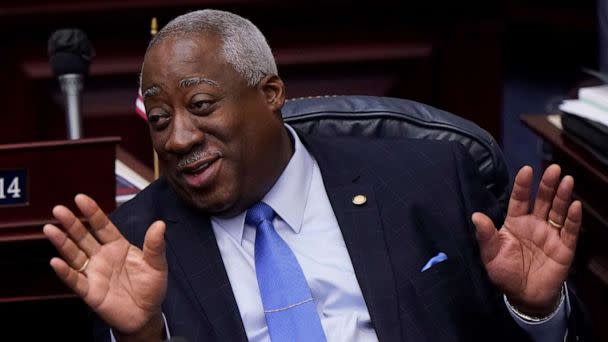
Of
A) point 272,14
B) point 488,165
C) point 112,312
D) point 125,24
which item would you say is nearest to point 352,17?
point 272,14

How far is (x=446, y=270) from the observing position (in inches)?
86.9

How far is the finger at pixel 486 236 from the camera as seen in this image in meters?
2.04

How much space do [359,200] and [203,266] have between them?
308mm

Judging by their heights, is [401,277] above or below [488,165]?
below

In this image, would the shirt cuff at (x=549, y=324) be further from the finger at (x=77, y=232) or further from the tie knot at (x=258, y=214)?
the finger at (x=77, y=232)

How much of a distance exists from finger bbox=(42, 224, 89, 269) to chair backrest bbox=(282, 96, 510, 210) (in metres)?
0.67

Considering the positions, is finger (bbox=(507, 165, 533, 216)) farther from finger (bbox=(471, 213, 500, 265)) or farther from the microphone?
the microphone

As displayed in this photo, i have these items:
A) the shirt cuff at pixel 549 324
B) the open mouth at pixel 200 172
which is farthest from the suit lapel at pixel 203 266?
the shirt cuff at pixel 549 324

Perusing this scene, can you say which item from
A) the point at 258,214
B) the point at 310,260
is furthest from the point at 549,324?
the point at 258,214

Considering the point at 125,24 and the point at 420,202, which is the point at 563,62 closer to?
the point at 125,24

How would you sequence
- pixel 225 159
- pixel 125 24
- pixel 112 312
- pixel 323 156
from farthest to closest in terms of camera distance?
pixel 125 24 < pixel 323 156 < pixel 225 159 < pixel 112 312

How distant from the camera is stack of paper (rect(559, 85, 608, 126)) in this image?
2391 mm

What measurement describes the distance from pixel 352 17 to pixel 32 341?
4.84 feet

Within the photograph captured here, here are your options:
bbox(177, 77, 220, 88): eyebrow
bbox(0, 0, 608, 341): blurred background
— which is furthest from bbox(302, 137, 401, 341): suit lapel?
bbox(0, 0, 608, 341): blurred background
